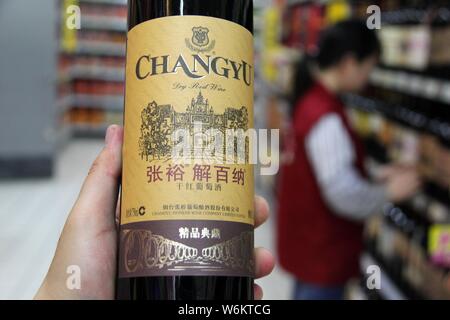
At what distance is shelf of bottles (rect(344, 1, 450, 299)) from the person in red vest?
24cm

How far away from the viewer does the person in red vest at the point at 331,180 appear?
7.00ft

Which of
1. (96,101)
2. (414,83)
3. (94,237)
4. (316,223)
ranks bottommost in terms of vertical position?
(316,223)

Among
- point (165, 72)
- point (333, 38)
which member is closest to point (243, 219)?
point (165, 72)

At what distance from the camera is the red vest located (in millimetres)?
2201

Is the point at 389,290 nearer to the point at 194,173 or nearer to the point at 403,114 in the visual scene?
the point at 403,114

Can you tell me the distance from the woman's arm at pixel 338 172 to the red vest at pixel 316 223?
1.8 inches

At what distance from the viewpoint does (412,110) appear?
301cm

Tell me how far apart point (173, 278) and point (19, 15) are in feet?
18.7

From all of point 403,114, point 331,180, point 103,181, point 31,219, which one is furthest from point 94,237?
point 31,219

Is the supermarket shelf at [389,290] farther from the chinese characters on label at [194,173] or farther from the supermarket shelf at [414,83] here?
the chinese characters on label at [194,173]

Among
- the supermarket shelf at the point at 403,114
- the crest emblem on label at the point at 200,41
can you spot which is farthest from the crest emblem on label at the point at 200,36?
the supermarket shelf at the point at 403,114

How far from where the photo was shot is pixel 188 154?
790mm

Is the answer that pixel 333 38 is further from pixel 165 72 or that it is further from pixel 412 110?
pixel 165 72

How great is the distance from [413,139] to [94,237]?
7.31ft
